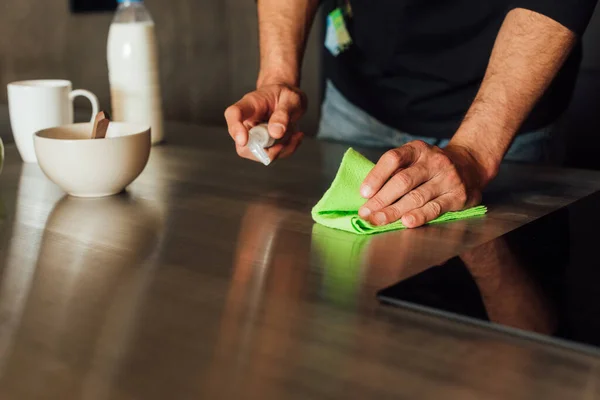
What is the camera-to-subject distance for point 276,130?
0.98 metres

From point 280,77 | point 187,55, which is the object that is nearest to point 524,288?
point 280,77

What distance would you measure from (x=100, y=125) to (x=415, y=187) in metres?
0.42

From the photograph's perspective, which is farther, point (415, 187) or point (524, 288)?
point (415, 187)

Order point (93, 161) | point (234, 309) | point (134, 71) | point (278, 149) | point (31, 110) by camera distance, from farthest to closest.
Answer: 1. point (134, 71)
2. point (31, 110)
3. point (278, 149)
4. point (93, 161)
5. point (234, 309)

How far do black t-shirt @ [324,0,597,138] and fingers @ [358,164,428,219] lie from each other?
61cm

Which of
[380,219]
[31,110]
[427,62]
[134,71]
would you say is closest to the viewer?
[380,219]

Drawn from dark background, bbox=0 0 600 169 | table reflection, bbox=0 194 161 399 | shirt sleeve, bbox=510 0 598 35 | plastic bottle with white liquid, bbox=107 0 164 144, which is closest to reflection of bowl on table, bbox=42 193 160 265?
table reflection, bbox=0 194 161 399

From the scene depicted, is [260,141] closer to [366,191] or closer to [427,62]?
[366,191]

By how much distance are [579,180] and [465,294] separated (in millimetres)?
562

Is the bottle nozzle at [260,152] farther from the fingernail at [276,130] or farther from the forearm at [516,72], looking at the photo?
the forearm at [516,72]

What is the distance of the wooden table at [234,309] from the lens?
0.46 meters

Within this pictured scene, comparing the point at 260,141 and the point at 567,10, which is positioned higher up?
the point at 567,10

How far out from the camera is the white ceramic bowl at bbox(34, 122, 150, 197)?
92cm

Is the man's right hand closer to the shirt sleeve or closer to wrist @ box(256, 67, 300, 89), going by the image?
wrist @ box(256, 67, 300, 89)
